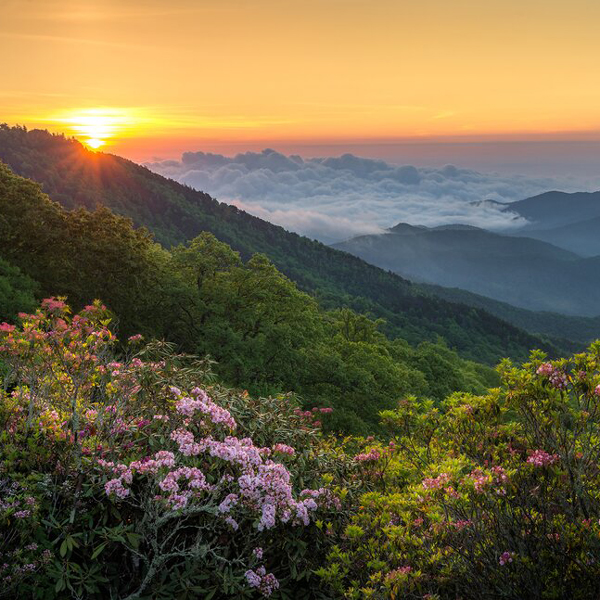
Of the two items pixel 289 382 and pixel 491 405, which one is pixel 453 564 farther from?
pixel 289 382

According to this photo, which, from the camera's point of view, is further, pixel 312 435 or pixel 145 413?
pixel 312 435

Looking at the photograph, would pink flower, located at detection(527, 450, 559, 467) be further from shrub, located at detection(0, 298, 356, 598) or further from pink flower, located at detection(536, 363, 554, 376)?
shrub, located at detection(0, 298, 356, 598)

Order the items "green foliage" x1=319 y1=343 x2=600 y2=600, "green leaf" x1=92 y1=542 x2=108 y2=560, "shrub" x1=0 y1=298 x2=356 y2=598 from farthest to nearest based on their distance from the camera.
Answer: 1. "shrub" x1=0 y1=298 x2=356 y2=598
2. "green leaf" x1=92 y1=542 x2=108 y2=560
3. "green foliage" x1=319 y1=343 x2=600 y2=600

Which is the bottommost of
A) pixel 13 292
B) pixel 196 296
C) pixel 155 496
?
pixel 196 296

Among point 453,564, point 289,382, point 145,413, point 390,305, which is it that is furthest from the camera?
point 390,305

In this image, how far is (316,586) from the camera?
31.8 ft

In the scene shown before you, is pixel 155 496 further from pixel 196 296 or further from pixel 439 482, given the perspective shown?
pixel 196 296

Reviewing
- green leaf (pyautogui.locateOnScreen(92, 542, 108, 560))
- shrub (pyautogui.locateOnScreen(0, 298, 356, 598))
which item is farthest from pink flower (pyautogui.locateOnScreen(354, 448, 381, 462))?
green leaf (pyautogui.locateOnScreen(92, 542, 108, 560))

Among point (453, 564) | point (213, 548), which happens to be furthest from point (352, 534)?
point (213, 548)

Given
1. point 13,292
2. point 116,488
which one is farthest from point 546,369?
point 13,292

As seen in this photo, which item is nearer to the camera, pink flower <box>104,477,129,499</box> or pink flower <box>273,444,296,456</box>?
pink flower <box>104,477,129,499</box>

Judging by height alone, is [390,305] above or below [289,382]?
below

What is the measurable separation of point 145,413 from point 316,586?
4.54m

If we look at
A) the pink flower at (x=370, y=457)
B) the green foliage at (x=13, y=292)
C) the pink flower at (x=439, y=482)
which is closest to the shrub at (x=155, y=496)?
the pink flower at (x=370, y=457)
